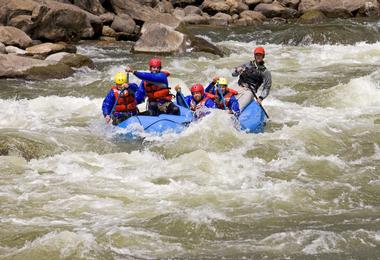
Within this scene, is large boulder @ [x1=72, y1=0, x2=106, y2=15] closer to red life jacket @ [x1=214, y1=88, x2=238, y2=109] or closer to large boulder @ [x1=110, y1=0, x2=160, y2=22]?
large boulder @ [x1=110, y1=0, x2=160, y2=22]

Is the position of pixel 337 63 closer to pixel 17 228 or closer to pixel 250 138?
pixel 250 138

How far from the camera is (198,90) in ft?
32.2

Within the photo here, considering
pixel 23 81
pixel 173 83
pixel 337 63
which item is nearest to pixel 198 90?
pixel 173 83

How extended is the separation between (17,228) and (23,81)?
812cm

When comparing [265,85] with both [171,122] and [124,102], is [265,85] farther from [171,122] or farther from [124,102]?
[124,102]

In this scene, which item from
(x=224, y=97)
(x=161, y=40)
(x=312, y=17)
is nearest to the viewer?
(x=224, y=97)

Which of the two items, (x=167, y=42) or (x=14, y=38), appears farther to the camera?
(x=167, y=42)

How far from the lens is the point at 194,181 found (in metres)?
7.26

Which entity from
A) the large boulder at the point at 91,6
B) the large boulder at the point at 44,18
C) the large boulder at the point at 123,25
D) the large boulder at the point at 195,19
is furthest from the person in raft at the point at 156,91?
the large boulder at the point at 195,19

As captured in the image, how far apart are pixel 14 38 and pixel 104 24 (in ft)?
18.5

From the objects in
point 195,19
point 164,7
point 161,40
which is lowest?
point 164,7

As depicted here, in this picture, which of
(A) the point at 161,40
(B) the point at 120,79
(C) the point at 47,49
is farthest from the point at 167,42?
(B) the point at 120,79

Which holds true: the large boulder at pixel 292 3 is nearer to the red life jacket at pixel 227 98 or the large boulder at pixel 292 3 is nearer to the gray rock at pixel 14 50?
the gray rock at pixel 14 50

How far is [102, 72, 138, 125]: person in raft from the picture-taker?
952 cm
